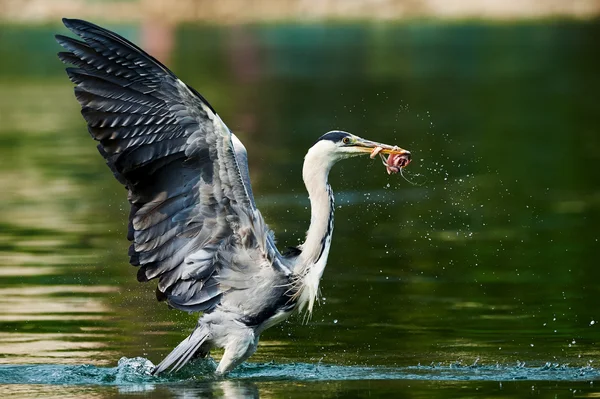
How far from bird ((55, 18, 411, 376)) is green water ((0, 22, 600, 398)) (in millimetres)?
440

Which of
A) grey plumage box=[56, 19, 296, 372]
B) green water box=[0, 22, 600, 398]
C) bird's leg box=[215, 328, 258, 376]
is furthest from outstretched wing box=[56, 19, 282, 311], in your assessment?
green water box=[0, 22, 600, 398]

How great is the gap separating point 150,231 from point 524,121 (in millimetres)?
18952

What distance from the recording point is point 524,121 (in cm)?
2845

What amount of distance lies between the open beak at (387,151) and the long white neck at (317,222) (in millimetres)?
250

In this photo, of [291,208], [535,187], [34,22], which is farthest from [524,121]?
[34,22]

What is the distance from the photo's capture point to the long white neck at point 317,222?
1042 cm

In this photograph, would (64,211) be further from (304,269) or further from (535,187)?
(304,269)

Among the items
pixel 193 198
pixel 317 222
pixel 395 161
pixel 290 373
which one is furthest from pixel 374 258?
pixel 193 198

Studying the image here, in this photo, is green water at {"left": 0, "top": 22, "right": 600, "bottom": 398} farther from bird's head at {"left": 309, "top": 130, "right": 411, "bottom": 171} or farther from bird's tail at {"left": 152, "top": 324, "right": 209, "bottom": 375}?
bird's head at {"left": 309, "top": 130, "right": 411, "bottom": 171}

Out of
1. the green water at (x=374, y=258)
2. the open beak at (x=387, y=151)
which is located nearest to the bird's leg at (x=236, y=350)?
the green water at (x=374, y=258)

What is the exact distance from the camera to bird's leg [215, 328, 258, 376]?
10156 mm

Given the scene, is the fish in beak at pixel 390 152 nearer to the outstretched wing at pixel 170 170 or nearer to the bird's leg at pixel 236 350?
the outstretched wing at pixel 170 170

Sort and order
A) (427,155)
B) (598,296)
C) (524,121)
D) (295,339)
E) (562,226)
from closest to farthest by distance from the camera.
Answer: (295,339) → (598,296) → (562,226) → (427,155) → (524,121)

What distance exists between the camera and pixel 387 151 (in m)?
10.6
